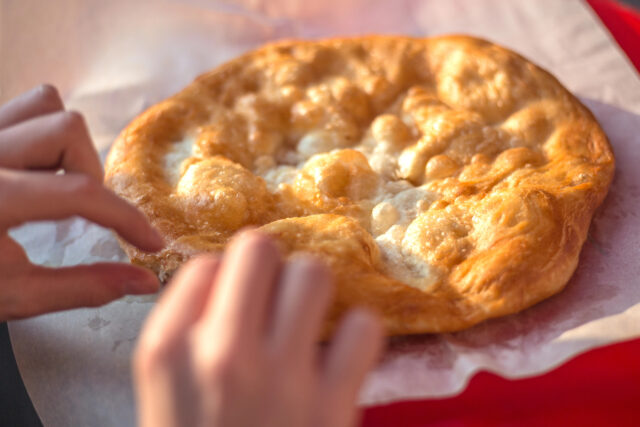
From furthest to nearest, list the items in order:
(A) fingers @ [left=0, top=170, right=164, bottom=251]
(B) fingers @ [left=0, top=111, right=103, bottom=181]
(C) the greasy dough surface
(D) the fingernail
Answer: (C) the greasy dough surface, (D) the fingernail, (B) fingers @ [left=0, top=111, right=103, bottom=181], (A) fingers @ [left=0, top=170, right=164, bottom=251]

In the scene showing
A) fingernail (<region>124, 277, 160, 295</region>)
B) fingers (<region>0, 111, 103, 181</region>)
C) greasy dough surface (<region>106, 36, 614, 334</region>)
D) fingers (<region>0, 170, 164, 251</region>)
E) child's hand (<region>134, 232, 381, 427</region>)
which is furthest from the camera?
greasy dough surface (<region>106, 36, 614, 334</region>)

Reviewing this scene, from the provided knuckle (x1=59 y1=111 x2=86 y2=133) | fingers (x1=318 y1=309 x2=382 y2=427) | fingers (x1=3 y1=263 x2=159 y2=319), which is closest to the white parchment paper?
fingers (x1=3 y1=263 x2=159 y2=319)

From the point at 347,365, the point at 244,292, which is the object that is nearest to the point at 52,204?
the point at 244,292

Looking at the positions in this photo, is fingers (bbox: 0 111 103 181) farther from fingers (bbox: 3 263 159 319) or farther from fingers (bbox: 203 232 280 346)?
fingers (bbox: 203 232 280 346)

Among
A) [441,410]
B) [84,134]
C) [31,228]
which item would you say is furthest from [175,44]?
[441,410]

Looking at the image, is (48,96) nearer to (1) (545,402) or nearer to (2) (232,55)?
(1) (545,402)

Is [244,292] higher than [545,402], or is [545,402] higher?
[244,292]

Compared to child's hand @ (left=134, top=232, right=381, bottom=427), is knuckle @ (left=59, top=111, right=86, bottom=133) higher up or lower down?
higher up
